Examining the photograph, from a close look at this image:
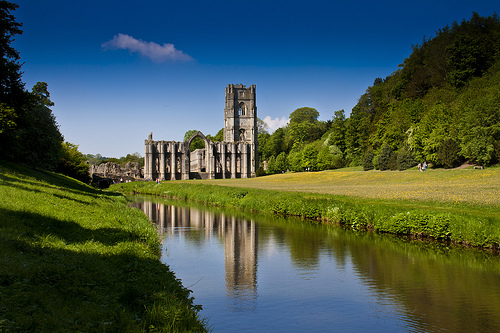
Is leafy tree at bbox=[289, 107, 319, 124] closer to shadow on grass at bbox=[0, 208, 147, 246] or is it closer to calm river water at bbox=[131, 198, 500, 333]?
calm river water at bbox=[131, 198, 500, 333]

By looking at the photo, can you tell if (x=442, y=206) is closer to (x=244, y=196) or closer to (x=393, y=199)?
(x=393, y=199)

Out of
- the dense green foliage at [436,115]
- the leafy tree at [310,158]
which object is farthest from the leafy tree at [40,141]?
the leafy tree at [310,158]

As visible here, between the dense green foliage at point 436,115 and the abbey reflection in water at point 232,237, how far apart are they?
99.0ft

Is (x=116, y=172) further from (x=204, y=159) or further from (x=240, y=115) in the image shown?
(x=240, y=115)

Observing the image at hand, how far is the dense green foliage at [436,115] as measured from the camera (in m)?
47.0

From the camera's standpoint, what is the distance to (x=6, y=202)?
45.9 feet

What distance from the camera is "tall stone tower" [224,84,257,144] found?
350 ft

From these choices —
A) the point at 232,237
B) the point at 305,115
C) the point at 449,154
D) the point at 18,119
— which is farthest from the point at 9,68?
the point at 305,115

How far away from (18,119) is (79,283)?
1052 inches

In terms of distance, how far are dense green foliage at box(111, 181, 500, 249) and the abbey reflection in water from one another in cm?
333

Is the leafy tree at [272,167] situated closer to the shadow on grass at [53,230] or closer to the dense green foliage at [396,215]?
the dense green foliage at [396,215]

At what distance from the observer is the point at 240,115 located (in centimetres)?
10769

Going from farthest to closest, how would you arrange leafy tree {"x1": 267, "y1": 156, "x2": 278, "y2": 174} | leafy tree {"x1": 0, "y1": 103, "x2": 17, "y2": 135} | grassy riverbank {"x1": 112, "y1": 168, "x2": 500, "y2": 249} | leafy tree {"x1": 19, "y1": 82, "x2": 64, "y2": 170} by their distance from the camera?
leafy tree {"x1": 267, "y1": 156, "x2": 278, "y2": 174}
leafy tree {"x1": 19, "y1": 82, "x2": 64, "y2": 170}
leafy tree {"x1": 0, "y1": 103, "x2": 17, "y2": 135}
grassy riverbank {"x1": 112, "y1": 168, "x2": 500, "y2": 249}

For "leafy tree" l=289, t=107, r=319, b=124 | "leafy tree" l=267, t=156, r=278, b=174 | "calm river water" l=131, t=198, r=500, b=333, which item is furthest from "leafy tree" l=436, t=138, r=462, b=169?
"leafy tree" l=289, t=107, r=319, b=124
